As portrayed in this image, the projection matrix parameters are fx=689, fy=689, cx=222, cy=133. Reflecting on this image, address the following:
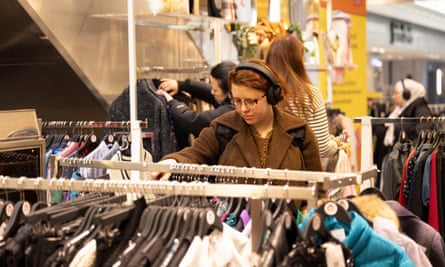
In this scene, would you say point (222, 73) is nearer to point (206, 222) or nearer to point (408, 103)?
point (206, 222)

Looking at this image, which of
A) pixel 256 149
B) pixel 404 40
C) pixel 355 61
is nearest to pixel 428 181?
pixel 256 149

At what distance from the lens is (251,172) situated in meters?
2.34

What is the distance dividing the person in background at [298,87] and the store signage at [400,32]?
1192 cm

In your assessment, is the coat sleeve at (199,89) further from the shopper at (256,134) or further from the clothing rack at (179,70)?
the shopper at (256,134)

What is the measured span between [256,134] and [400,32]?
13.4 m

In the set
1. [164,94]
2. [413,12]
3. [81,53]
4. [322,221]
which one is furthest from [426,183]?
[413,12]

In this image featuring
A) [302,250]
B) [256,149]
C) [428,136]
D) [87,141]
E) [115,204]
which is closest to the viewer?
[302,250]

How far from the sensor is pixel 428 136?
13.2 ft

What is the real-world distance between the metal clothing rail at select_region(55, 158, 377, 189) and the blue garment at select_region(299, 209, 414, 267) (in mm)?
111

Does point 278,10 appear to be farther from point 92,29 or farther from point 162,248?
point 162,248

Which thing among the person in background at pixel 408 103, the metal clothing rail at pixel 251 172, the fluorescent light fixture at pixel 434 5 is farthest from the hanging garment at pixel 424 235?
the fluorescent light fixture at pixel 434 5

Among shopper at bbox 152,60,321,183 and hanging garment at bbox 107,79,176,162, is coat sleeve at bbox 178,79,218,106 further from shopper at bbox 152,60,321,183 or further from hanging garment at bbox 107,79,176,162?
shopper at bbox 152,60,321,183

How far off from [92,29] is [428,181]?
8.80 feet

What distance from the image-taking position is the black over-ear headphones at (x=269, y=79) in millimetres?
2740
